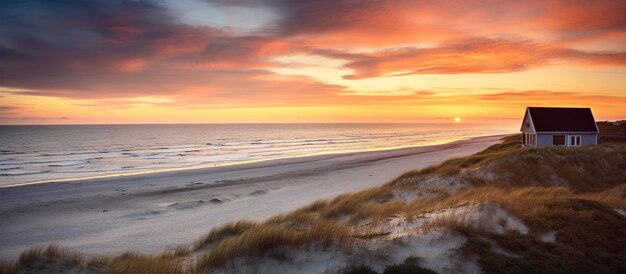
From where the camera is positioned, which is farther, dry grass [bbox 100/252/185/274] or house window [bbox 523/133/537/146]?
house window [bbox 523/133/537/146]

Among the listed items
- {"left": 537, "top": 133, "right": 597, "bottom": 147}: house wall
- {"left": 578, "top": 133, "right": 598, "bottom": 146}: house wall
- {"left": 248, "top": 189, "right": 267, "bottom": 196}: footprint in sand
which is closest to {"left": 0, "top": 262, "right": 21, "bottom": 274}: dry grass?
{"left": 248, "top": 189, "right": 267, "bottom": 196}: footprint in sand

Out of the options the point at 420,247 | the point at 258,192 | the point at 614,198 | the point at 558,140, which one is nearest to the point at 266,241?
the point at 420,247

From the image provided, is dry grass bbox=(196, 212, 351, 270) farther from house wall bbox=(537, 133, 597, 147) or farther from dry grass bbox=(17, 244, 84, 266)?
house wall bbox=(537, 133, 597, 147)

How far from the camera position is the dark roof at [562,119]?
38844 millimetres

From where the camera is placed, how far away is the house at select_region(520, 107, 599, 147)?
3866cm

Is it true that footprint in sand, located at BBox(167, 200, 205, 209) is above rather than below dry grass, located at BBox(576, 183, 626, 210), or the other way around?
below

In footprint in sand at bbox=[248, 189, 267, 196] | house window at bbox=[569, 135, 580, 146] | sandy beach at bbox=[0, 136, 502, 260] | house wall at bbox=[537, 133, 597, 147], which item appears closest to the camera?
sandy beach at bbox=[0, 136, 502, 260]

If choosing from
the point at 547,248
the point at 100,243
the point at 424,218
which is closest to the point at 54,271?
the point at 100,243

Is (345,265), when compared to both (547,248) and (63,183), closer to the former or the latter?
(547,248)

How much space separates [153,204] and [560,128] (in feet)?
124

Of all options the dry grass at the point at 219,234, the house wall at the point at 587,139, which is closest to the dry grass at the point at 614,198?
the dry grass at the point at 219,234

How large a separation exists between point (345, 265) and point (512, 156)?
19.9 m

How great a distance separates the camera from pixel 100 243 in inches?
544

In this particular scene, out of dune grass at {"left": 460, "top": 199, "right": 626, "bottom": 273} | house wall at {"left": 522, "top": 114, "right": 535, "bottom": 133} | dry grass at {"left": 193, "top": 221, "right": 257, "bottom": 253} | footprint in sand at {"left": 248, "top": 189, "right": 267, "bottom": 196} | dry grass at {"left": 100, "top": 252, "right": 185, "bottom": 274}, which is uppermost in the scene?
house wall at {"left": 522, "top": 114, "right": 535, "bottom": 133}
